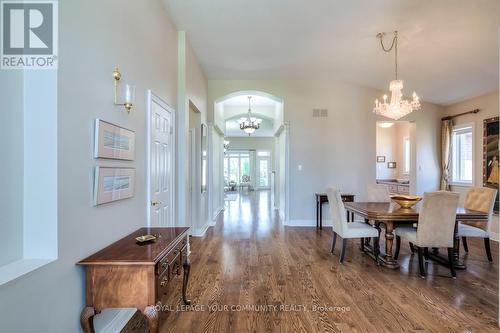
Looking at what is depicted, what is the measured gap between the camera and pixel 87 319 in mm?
1676

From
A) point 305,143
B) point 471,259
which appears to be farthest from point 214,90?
point 471,259

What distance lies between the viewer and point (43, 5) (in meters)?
1.51

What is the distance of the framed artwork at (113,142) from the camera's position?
188cm

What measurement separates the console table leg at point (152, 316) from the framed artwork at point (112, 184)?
795mm

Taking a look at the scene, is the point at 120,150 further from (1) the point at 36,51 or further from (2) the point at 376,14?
(2) the point at 376,14

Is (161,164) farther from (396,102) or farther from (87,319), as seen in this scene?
(396,102)

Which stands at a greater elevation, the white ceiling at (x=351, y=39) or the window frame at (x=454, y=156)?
the white ceiling at (x=351, y=39)

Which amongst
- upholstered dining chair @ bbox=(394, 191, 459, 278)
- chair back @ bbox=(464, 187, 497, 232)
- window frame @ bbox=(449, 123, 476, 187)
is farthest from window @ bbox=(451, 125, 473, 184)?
upholstered dining chair @ bbox=(394, 191, 459, 278)

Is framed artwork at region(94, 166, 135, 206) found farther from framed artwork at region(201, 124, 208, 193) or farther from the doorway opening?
the doorway opening

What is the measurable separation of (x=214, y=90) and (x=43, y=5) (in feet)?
15.8

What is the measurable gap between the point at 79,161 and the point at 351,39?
4.09 metres

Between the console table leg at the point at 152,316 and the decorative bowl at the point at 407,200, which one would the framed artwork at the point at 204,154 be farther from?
the console table leg at the point at 152,316

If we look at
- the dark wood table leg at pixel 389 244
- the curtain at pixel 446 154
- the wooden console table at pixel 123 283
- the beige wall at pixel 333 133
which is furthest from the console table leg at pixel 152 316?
the curtain at pixel 446 154

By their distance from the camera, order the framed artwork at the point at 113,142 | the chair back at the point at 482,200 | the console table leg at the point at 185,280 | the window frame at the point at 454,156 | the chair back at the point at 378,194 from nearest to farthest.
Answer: the framed artwork at the point at 113,142, the console table leg at the point at 185,280, the chair back at the point at 482,200, the chair back at the point at 378,194, the window frame at the point at 454,156
